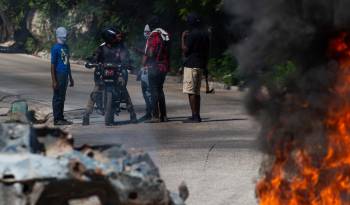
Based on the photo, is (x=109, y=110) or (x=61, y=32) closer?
(x=61, y=32)

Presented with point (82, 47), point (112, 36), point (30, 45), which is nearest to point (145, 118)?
point (112, 36)

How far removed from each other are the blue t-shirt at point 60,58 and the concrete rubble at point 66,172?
9026mm

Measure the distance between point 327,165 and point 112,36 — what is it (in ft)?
27.9

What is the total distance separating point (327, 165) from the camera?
788 cm

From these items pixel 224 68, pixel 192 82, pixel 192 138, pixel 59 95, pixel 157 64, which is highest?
pixel 157 64

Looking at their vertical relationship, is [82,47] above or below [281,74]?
below

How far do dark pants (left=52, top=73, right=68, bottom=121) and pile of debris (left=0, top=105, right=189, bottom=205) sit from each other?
916 cm

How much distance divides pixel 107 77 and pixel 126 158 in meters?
9.49

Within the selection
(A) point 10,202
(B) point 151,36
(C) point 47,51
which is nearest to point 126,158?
(A) point 10,202

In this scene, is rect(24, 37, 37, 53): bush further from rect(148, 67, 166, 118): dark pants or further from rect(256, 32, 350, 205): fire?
rect(256, 32, 350, 205): fire

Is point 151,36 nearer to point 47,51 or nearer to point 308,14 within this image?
point 308,14

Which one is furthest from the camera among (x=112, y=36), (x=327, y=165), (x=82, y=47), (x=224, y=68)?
(x=82, y=47)

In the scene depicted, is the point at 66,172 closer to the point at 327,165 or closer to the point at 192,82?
the point at 327,165

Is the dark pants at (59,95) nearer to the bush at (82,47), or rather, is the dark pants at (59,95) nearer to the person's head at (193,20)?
the person's head at (193,20)
